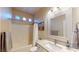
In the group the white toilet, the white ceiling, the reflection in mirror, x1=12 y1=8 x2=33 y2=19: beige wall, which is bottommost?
the white toilet

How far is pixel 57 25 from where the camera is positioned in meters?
1.55

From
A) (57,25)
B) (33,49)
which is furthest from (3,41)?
(57,25)

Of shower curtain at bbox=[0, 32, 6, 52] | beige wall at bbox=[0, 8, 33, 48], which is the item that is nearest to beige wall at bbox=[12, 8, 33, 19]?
beige wall at bbox=[0, 8, 33, 48]

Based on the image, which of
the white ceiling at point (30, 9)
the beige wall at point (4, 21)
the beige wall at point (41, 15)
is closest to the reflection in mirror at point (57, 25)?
the beige wall at point (41, 15)

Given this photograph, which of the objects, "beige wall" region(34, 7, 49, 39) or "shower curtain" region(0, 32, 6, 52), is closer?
"shower curtain" region(0, 32, 6, 52)

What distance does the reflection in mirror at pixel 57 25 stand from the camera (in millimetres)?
1515

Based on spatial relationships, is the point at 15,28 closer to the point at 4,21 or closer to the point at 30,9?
the point at 4,21

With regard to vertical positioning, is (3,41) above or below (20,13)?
below

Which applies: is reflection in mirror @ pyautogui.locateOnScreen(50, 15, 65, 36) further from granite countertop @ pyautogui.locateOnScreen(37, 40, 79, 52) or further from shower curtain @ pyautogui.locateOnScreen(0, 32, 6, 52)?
shower curtain @ pyautogui.locateOnScreen(0, 32, 6, 52)

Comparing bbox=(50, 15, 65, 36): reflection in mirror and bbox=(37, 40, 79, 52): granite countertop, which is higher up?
bbox=(50, 15, 65, 36): reflection in mirror

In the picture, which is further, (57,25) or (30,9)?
(57,25)

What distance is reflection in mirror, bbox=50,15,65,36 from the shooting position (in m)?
1.51

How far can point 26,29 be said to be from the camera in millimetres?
1511
